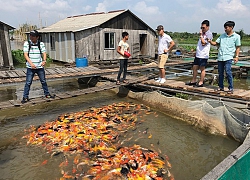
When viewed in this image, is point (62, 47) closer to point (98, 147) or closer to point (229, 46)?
point (98, 147)

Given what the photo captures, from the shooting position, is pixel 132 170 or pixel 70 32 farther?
pixel 70 32

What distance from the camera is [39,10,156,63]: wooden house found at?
17.7 meters

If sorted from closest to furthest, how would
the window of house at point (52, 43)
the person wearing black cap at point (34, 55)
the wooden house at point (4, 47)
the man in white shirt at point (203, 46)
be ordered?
the person wearing black cap at point (34, 55) → the man in white shirt at point (203, 46) → the wooden house at point (4, 47) → the window of house at point (52, 43)

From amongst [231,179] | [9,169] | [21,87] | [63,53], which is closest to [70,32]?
[63,53]

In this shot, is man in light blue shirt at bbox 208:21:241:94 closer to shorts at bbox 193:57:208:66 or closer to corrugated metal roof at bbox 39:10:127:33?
shorts at bbox 193:57:208:66

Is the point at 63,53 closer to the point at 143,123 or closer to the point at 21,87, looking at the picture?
the point at 21,87

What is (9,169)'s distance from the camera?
15.8ft

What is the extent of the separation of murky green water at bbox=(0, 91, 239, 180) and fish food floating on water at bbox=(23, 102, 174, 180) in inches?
8.6

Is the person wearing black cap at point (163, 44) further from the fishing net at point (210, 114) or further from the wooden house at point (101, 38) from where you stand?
the wooden house at point (101, 38)

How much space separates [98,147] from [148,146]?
1.38 m

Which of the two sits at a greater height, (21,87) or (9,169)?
(21,87)

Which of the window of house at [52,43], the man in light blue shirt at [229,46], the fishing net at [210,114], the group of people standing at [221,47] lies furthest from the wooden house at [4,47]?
the man in light blue shirt at [229,46]

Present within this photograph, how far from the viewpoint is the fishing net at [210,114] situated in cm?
568

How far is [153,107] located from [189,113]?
182 cm
